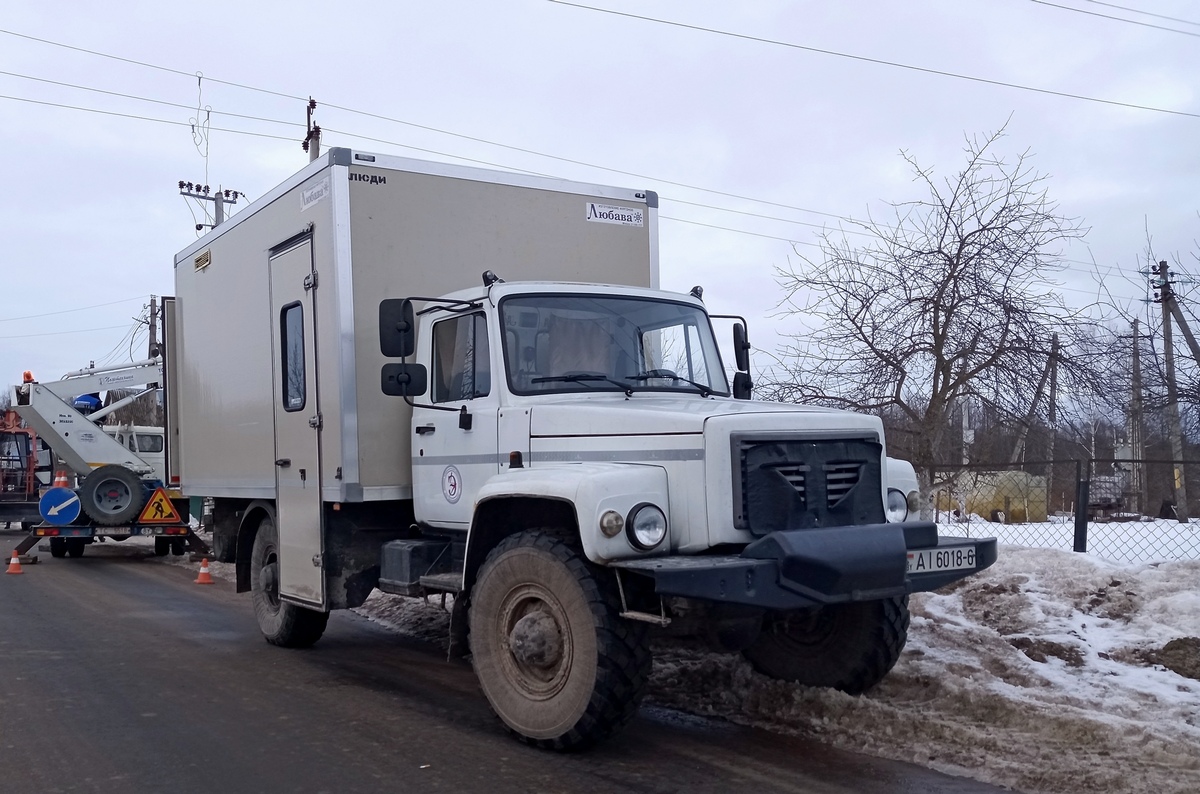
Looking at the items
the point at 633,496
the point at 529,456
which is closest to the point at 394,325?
the point at 529,456

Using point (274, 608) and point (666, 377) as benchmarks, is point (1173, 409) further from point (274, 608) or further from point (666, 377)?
point (274, 608)

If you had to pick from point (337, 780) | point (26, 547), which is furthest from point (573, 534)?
point (26, 547)

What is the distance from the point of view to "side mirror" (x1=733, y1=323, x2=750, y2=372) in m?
7.48

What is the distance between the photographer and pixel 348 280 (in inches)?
285

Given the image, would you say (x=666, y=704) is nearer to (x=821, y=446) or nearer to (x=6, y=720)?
(x=821, y=446)

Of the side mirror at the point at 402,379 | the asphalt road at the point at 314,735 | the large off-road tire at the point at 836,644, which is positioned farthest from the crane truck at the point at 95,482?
the large off-road tire at the point at 836,644

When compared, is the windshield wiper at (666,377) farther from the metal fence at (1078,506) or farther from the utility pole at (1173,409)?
the utility pole at (1173,409)

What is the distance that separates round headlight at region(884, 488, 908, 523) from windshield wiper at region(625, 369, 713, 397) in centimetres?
130

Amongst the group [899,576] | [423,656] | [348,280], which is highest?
[348,280]

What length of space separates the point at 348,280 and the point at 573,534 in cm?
274

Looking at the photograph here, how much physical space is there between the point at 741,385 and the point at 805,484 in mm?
1972

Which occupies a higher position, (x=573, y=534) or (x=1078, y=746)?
(x=573, y=534)

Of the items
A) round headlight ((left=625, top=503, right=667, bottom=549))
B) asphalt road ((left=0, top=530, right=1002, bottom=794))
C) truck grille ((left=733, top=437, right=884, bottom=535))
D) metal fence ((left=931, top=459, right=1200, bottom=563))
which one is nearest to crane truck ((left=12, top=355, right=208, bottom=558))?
asphalt road ((left=0, top=530, right=1002, bottom=794))

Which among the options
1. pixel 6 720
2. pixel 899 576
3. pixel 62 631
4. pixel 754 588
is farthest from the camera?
pixel 62 631
